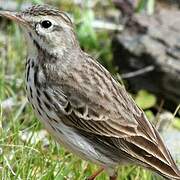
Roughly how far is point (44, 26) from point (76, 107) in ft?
1.87

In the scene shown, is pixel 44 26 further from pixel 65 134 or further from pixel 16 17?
pixel 65 134

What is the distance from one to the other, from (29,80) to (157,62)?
2640 mm

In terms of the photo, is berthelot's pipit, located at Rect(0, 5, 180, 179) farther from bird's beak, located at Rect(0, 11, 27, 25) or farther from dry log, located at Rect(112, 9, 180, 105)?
dry log, located at Rect(112, 9, 180, 105)

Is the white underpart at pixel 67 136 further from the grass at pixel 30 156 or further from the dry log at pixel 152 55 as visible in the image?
the dry log at pixel 152 55

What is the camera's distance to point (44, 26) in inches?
223

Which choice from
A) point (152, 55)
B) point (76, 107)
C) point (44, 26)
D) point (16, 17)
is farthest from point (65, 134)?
point (152, 55)

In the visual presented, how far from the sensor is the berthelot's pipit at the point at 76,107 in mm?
5594

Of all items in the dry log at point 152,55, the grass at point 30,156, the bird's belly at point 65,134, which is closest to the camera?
the bird's belly at point 65,134

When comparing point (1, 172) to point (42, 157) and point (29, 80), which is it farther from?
Result: point (29, 80)

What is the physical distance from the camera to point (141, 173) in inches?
249

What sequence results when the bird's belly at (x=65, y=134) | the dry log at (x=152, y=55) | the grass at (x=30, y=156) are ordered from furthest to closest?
the dry log at (x=152, y=55) < the grass at (x=30, y=156) < the bird's belly at (x=65, y=134)

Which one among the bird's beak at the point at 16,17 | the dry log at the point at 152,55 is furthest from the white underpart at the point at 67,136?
the dry log at the point at 152,55

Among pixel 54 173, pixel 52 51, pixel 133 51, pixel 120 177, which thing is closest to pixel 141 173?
pixel 120 177

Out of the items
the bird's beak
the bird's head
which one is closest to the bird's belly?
the bird's head
